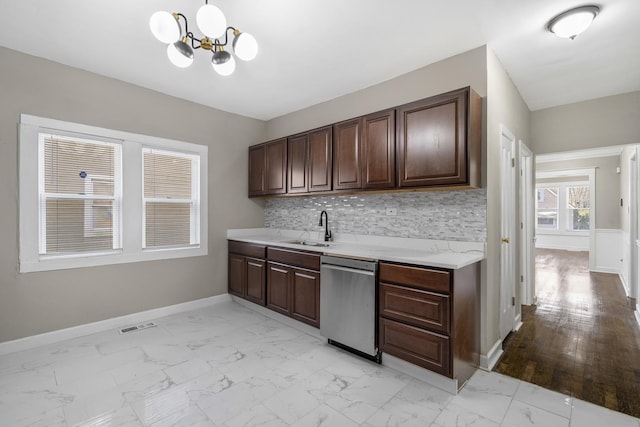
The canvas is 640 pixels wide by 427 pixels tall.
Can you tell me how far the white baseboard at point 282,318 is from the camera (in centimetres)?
314

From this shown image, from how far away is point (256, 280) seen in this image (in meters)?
3.80

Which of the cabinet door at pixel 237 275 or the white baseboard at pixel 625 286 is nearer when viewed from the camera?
the cabinet door at pixel 237 275

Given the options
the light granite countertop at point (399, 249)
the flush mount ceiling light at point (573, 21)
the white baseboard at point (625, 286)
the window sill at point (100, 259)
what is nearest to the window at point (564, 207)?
the white baseboard at point (625, 286)

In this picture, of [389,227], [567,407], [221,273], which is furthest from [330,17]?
[221,273]

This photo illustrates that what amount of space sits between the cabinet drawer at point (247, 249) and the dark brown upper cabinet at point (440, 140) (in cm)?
191

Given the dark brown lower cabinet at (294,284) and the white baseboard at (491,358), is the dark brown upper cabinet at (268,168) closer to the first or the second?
the dark brown lower cabinet at (294,284)

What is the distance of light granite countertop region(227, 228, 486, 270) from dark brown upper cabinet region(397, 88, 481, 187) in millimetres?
594

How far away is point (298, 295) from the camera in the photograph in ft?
10.6

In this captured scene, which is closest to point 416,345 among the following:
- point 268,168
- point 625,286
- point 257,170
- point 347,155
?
point 347,155

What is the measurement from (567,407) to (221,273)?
385 centimetres

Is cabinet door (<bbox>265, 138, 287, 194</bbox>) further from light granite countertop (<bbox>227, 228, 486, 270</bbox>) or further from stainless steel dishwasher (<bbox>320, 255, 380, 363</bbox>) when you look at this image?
stainless steel dishwasher (<bbox>320, 255, 380, 363</bbox>)

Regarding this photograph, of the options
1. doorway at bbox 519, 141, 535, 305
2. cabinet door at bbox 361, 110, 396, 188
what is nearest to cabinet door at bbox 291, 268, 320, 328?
cabinet door at bbox 361, 110, 396, 188

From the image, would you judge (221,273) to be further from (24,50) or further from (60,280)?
(24,50)

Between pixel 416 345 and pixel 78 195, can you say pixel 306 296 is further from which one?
pixel 78 195
